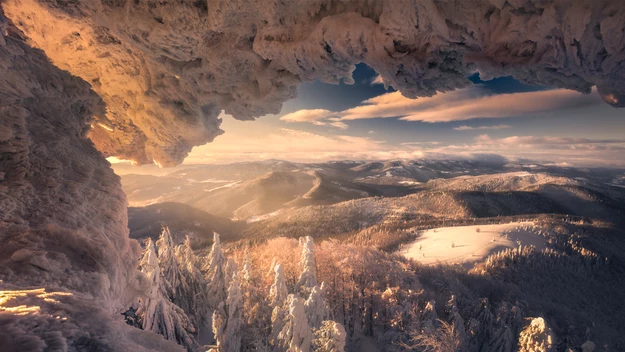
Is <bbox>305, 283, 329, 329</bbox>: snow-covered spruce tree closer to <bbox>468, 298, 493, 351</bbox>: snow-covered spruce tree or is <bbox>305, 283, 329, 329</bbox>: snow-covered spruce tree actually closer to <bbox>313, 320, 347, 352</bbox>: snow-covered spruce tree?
<bbox>313, 320, 347, 352</bbox>: snow-covered spruce tree

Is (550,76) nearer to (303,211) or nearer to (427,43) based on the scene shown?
(427,43)

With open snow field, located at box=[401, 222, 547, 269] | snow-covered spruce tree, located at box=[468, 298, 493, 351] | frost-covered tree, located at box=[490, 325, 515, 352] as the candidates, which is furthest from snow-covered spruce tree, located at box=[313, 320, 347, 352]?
open snow field, located at box=[401, 222, 547, 269]

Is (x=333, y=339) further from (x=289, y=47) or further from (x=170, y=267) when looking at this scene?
(x=170, y=267)

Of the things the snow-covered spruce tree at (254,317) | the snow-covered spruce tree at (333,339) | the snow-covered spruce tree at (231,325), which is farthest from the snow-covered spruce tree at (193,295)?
the snow-covered spruce tree at (333,339)

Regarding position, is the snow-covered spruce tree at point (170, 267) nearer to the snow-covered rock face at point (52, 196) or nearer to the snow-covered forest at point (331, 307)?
the snow-covered forest at point (331, 307)

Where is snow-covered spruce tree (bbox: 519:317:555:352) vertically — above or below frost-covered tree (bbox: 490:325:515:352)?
above
